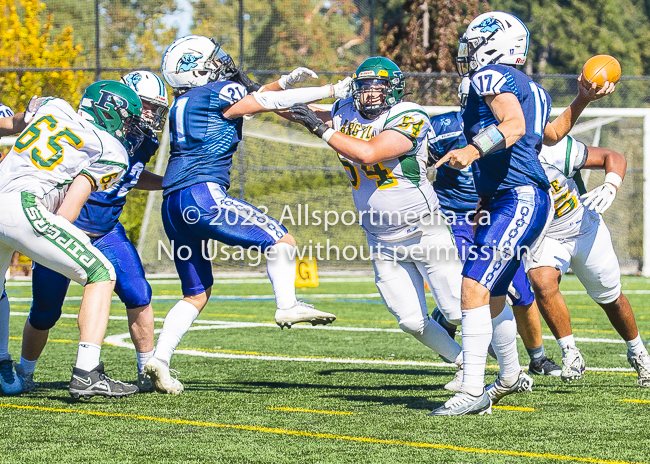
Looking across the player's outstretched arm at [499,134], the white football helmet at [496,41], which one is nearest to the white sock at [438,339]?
the player's outstretched arm at [499,134]

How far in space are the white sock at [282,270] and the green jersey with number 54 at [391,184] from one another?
1.64 feet

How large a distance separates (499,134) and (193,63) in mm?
2003

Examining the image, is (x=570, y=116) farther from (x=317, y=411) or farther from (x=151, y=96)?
(x=151, y=96)

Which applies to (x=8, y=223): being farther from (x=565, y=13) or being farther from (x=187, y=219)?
(x=565, y=13)

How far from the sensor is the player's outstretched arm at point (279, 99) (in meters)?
5.11

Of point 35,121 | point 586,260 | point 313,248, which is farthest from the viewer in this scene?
point 313,248

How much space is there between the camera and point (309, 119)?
4895mm

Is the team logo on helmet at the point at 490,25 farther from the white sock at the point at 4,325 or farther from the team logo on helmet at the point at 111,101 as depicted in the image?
the white sock at the point at 4,325

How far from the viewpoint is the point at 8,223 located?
15.0 feet

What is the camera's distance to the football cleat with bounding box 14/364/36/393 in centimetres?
542

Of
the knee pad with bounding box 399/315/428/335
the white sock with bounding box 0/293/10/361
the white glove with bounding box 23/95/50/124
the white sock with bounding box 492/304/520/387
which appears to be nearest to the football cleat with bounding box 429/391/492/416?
the white sock with bounding box 492/304/520/387

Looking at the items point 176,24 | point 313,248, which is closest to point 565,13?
point 176,24

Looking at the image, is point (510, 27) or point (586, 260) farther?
point (586, 260)

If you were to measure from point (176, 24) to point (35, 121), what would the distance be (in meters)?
20.4
